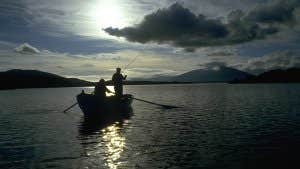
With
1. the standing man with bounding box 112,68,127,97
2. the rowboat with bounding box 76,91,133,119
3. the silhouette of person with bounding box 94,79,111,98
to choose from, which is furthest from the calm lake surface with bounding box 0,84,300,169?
the standing man with bounding box 112,68,127,97

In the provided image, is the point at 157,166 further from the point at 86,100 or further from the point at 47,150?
the point at 86,100

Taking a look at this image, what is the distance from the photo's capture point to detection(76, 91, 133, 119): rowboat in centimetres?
3834

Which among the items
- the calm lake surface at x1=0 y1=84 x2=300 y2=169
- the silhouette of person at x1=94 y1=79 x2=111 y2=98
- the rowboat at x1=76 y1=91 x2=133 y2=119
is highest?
the silhouette of person at x1=94 y1=79 x2=111 y2=98

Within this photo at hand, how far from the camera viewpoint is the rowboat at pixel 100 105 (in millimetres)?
38344

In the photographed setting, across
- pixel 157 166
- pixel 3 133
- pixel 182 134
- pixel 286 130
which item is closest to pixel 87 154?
pixel 157 166

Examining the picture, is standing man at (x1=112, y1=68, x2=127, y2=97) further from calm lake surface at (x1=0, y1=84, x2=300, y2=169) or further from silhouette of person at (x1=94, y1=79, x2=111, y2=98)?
calm lake surface at (x1=0, y1=84, x2=300, y2=169)

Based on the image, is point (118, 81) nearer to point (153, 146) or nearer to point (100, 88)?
point (100, 88)

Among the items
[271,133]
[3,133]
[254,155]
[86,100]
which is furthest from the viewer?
[86,100]

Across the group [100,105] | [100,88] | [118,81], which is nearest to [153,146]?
[100,105]

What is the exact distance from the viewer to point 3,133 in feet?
95.2

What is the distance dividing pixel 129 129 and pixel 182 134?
5.76m

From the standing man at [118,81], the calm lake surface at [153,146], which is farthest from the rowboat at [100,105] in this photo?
the calm lake surface at [153,146]

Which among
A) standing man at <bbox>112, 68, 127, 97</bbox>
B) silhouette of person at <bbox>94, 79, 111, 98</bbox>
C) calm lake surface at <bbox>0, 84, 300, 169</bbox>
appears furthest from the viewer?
standing man at <bbox>112, 68, 127, 97</bbox>

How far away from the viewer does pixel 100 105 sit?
127 feet
